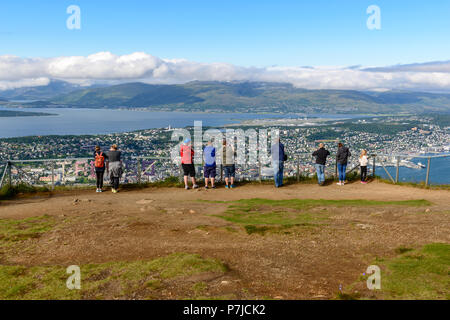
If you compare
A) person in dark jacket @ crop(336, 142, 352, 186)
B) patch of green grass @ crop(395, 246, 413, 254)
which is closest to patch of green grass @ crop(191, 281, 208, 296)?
patch of green grass @ crop(395, 246, 413, 254)

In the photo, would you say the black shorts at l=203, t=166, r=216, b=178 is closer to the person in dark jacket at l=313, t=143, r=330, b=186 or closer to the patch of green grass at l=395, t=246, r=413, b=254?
the person in dark jacket at l=313, t=143, r=330, b=186

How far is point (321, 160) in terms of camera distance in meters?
16.6

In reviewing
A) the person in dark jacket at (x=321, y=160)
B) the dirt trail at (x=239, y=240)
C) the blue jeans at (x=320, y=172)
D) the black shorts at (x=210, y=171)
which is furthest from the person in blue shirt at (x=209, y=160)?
the blue jeans at (x=320, y=172)

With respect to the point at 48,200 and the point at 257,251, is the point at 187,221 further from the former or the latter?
the point at 48,200

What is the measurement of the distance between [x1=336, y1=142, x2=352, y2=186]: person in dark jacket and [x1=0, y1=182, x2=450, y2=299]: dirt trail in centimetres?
465

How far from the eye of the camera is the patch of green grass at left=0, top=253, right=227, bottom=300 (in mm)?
5836

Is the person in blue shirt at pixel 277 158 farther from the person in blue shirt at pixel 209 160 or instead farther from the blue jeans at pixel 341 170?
the blue jeans at pixel 341 170

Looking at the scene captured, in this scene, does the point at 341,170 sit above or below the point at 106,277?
above

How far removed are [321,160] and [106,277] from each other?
12.2m

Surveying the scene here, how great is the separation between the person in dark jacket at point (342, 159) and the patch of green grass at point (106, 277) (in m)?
11.3

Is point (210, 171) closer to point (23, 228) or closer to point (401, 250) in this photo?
point (23, 228)

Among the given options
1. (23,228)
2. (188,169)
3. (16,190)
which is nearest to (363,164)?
(188,169)

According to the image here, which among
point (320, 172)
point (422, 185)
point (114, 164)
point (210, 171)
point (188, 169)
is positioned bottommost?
point (422, 185)
